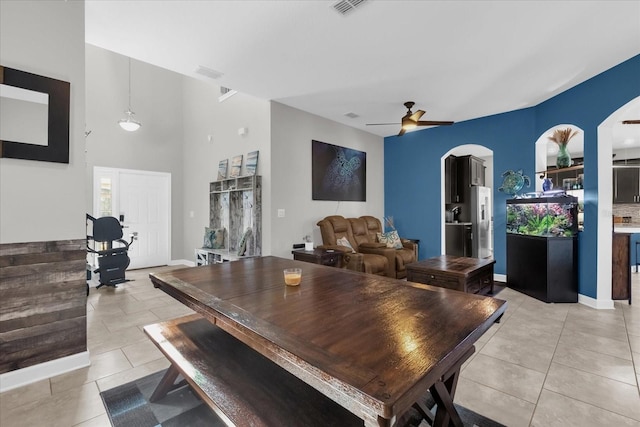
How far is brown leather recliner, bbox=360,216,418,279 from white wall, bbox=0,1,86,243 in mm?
3913

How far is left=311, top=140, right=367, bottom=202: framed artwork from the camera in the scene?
5000 millimetres

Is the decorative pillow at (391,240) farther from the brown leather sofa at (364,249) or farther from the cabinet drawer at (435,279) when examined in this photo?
the cabinet drawer at (435,279)

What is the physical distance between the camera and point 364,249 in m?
4.95

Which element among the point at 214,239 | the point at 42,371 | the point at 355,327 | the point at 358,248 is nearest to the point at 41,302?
the point at 42,371

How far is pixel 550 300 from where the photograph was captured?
150 inches

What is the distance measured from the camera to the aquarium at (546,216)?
3.86 meters

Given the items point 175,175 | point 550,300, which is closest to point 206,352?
point 550,300

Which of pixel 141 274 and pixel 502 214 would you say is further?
pixel 141 274

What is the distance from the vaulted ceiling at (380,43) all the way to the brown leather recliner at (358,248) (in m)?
1.97

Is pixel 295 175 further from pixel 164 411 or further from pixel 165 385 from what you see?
pixel 164 411

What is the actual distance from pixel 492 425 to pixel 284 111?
424 centimetres

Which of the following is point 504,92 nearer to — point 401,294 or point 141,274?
point 401,294

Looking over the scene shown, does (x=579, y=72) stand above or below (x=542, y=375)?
above

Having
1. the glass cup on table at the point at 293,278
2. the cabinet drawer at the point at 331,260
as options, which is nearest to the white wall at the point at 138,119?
the cabinet drawer at the point at 331,260
